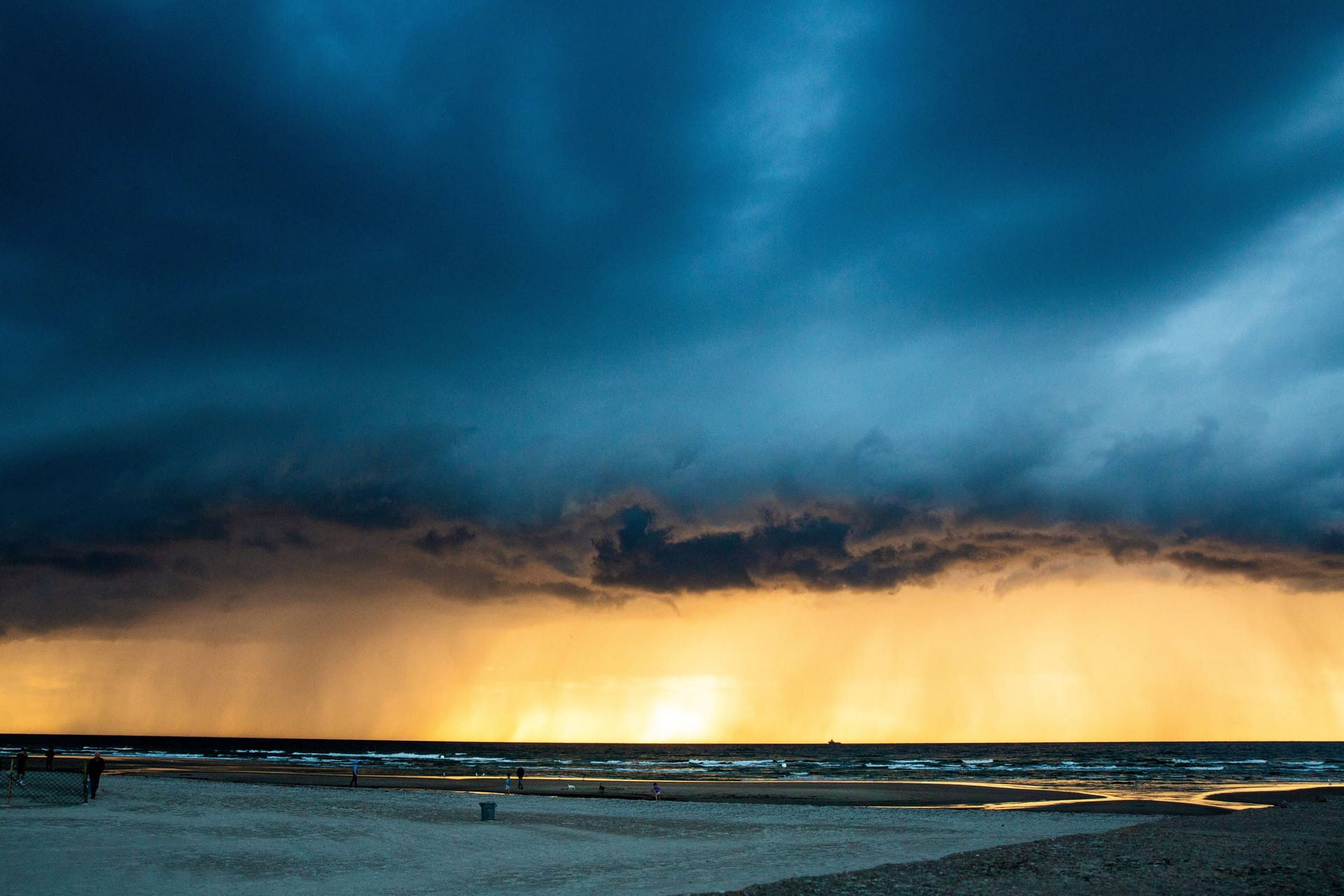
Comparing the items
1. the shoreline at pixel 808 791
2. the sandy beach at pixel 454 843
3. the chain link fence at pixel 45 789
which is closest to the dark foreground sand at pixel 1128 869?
the sandy beach at pixel 454 843

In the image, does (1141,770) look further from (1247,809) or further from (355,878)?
(355,878)

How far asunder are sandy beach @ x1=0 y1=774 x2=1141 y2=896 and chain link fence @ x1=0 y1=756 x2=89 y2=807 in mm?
1130

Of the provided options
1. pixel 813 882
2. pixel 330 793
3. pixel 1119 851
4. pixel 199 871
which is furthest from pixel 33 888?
pixel 330 793

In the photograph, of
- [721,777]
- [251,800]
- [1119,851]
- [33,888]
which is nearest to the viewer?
[33,888]

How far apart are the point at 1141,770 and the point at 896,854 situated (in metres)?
77.8

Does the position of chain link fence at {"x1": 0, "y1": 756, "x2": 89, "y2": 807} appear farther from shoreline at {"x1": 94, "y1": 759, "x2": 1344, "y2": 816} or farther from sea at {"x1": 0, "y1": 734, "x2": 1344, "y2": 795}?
sea at {"x1": 0, "y1": 734, "x2": 1344, "y2": 795}

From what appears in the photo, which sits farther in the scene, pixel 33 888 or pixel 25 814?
pixel 25 814

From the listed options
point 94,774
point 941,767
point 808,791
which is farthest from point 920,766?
point 94,774

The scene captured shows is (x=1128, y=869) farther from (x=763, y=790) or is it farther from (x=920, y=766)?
(x=920, y=766)

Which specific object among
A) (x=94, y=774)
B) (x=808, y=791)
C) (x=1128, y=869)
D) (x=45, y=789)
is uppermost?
(x=94, y=774)

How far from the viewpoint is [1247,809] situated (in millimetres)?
46438

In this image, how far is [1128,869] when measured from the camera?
22.8m

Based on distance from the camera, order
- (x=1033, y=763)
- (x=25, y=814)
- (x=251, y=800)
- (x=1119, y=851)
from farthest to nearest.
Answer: (x=1033, y=763), (x=251, y=800), (x=25, y=814), (x=1119, y=851)

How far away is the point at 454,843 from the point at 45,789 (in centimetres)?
A: 2403
